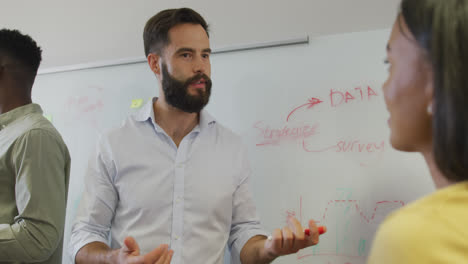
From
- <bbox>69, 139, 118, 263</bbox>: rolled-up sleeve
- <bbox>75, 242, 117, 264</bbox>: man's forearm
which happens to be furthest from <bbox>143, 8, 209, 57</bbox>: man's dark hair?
<bbox>75, 242, 117, 264</bbox>: man's forearm

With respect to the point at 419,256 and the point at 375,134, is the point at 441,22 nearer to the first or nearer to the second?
the point at 419,256

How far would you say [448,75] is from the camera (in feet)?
1.67

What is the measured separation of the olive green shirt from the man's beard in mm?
427

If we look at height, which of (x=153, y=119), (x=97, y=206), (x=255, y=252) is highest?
(x=153, y=119)

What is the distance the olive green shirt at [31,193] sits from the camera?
126 cm

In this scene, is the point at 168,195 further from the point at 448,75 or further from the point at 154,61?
the point at 448,75

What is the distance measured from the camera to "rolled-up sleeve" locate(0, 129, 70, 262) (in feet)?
4.12

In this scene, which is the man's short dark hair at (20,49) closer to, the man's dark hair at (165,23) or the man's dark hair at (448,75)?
the man's dark hair at (165,23)

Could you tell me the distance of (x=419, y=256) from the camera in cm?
A: 45

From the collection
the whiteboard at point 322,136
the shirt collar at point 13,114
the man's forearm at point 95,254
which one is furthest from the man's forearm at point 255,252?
the shirt collar at point 13,114

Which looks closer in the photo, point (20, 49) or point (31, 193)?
point (31, 193)

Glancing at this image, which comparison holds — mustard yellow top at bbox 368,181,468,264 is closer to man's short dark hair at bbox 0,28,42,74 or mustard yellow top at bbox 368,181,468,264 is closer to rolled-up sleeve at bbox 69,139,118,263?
rolled-up sleeve at bbox 69,139,118,263

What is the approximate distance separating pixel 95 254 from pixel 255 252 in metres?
0.49

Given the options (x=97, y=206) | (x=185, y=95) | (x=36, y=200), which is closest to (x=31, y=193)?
(x=36, y=200)
